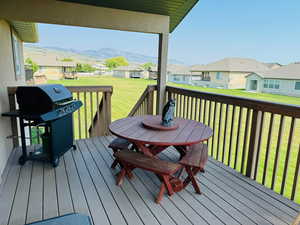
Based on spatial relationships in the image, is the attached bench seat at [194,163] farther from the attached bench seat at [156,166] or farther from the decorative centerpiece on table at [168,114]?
the decorative centerpiece on table at [168,114]

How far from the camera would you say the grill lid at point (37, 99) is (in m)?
2.57

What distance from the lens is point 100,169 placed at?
2818 millimetres

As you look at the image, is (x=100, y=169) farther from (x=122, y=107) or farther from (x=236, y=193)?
(x=122, y=107)

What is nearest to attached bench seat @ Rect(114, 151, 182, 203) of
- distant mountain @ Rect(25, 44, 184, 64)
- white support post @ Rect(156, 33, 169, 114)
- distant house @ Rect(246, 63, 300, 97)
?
white support post @ Rect(156, 33, 169, 114)

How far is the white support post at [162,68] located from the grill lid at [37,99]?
213 cm

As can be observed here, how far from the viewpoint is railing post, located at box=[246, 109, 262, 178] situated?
8.35ft

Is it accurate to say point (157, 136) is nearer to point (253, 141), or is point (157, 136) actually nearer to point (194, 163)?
point (194, 163)

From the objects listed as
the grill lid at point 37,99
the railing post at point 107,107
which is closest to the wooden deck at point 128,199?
the grill lid at point 37,99

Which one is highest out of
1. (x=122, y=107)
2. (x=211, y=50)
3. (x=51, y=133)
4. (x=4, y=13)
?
(x=211, y=50)

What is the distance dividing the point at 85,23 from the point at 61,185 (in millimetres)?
2553

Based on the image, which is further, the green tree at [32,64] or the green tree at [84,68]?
the green tree at [84,68]

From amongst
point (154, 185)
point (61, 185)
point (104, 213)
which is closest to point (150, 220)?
point (104, 213)

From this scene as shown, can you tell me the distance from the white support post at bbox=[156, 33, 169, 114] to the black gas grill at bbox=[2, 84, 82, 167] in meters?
1.82

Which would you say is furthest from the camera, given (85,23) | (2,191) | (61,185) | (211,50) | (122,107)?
(211,50)
